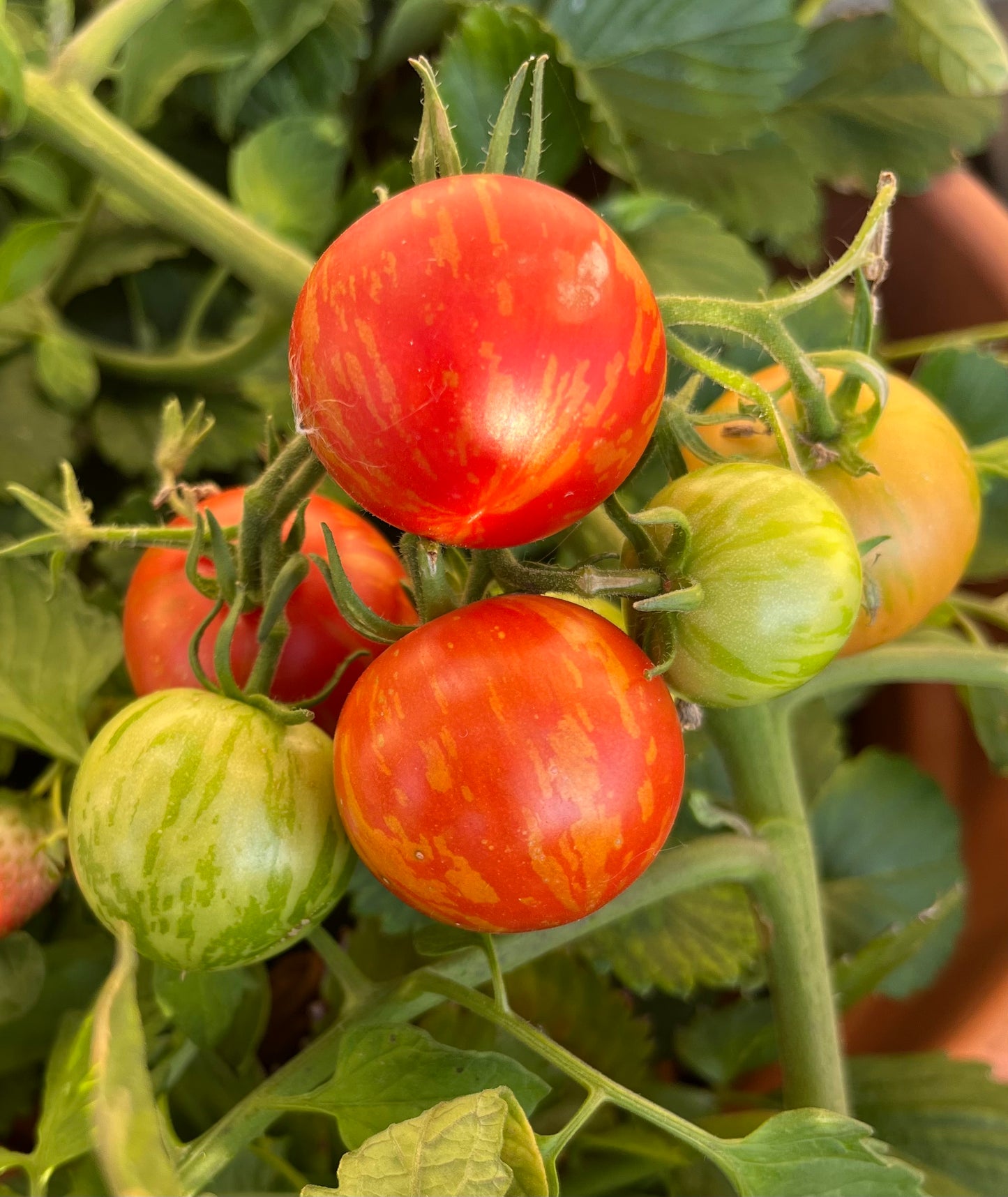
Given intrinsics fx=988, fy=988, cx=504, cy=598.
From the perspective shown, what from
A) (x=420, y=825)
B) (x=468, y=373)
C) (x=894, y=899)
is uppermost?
(x=468, y=373)

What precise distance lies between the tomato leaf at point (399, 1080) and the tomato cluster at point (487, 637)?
49 millimetres

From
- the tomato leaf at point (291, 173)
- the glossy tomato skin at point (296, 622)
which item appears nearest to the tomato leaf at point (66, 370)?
the tomato leaf at point (291, 173)

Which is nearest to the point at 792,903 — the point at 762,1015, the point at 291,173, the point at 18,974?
the point at 762,1015

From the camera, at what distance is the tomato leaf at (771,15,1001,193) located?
637 mm

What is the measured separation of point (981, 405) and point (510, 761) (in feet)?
1.23

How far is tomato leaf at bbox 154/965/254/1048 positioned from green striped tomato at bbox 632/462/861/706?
0.77 feet

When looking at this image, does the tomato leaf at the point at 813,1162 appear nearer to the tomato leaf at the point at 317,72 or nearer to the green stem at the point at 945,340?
the green stem at the point at 945,340

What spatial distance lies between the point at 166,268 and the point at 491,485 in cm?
53

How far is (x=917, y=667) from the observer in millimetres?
376

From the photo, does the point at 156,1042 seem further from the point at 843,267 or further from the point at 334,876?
the point at 843,267

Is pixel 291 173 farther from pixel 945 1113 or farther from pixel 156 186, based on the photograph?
pixel 945 1113

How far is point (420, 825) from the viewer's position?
0.27 metres

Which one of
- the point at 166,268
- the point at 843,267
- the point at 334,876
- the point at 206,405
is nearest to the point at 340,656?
the point at 334,876

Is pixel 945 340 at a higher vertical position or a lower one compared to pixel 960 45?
lower
